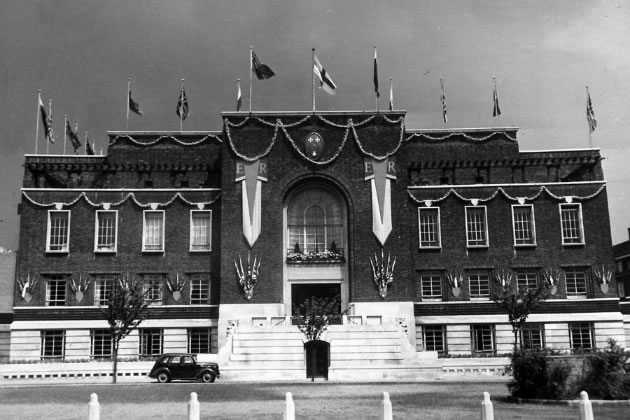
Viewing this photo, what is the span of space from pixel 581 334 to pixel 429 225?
39.1 ft

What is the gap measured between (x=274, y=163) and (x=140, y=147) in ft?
36.8

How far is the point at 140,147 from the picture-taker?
5638 cm

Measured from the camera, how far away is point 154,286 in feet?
168

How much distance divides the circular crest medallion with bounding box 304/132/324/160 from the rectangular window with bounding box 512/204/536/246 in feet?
43.9

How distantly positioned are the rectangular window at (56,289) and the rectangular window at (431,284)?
23.3 metres

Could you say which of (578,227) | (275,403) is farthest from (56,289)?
(578,227)

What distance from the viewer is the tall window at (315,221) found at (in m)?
51.7

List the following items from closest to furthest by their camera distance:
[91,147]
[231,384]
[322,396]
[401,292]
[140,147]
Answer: [322,396] < [231,384] < [401,292] < [140,147] < [91,147]

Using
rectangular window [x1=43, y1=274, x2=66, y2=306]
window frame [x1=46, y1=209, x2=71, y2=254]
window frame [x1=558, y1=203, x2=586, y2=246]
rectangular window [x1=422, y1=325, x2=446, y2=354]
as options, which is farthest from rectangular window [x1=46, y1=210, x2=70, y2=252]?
window frame [x1=558, y1=203, x2=586, y2=246]

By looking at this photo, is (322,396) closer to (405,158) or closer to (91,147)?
(405,158)

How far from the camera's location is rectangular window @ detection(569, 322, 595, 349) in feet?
165

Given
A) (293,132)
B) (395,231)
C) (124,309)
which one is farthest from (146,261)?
(395,231)

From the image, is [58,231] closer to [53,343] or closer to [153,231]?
[153,231]

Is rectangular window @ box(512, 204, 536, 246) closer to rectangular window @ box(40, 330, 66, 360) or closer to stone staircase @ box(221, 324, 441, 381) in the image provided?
stone staircase @ box(221, 324, 441, 381)
